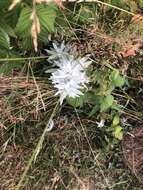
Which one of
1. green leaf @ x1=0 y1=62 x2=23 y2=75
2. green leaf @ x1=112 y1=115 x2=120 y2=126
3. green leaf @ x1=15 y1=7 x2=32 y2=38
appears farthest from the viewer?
green leaf @ x1=112 y1=115 x2=120 y2=126

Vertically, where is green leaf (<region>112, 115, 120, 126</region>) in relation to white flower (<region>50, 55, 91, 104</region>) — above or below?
below

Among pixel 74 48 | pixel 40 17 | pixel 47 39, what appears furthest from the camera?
pixel 74 48

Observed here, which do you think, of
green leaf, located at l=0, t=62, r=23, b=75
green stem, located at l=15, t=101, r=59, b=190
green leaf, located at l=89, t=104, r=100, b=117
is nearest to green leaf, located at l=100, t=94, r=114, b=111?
green leaf, located at l=89, t=104, r=100, b=117

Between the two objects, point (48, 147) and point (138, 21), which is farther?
point (48, 147)

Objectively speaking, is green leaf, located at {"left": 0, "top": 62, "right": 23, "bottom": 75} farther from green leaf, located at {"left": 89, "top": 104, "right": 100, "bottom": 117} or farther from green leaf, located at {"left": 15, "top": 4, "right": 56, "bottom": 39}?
green leaf, located at {"left": 89, "top": 104, "right": 100, "bottom": 117}

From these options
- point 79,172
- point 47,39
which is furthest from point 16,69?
point 79,172

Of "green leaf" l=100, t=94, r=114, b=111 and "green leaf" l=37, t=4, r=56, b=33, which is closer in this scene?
"green leaf" l=37, t=4, r=56, b=33

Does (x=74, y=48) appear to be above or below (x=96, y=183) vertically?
above

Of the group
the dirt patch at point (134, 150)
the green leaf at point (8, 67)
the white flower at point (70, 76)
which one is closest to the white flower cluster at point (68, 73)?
the white flower at point (70, 76)

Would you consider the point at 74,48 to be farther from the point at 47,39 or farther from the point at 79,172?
the point at 79,172
